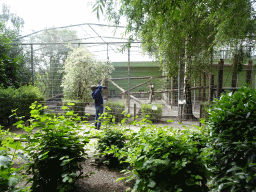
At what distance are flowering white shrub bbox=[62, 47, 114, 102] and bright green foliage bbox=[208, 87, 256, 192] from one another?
731cm

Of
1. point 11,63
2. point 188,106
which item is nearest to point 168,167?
point 188,106

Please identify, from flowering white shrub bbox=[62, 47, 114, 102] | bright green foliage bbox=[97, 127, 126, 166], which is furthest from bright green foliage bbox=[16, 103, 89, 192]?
flowering white shrub bbox=[62, 47, 114, 102]

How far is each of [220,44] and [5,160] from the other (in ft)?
17.3

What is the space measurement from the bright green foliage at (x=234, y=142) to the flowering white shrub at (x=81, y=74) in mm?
7313

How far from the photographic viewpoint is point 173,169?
1651mm

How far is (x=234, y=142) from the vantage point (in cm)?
185

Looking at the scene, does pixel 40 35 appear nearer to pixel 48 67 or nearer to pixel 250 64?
pixel 48 67

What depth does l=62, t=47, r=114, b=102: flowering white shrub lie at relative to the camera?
28.5ft

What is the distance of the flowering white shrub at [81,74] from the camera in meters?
8.69

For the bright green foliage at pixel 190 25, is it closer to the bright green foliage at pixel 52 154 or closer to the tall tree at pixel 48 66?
the bright green foliage at pixel 52 154

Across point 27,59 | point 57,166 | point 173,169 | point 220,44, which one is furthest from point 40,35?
point 173,169

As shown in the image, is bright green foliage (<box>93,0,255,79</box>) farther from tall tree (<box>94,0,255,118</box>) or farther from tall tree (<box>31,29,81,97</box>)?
tall tree (<box>31,29,81,97</box>)

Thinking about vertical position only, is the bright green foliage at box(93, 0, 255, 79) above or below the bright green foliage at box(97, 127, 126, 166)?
above

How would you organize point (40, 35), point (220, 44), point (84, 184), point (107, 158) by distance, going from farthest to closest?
point (40, 35)
point (220, 44)
point (107, 158)
point (84, 184)
